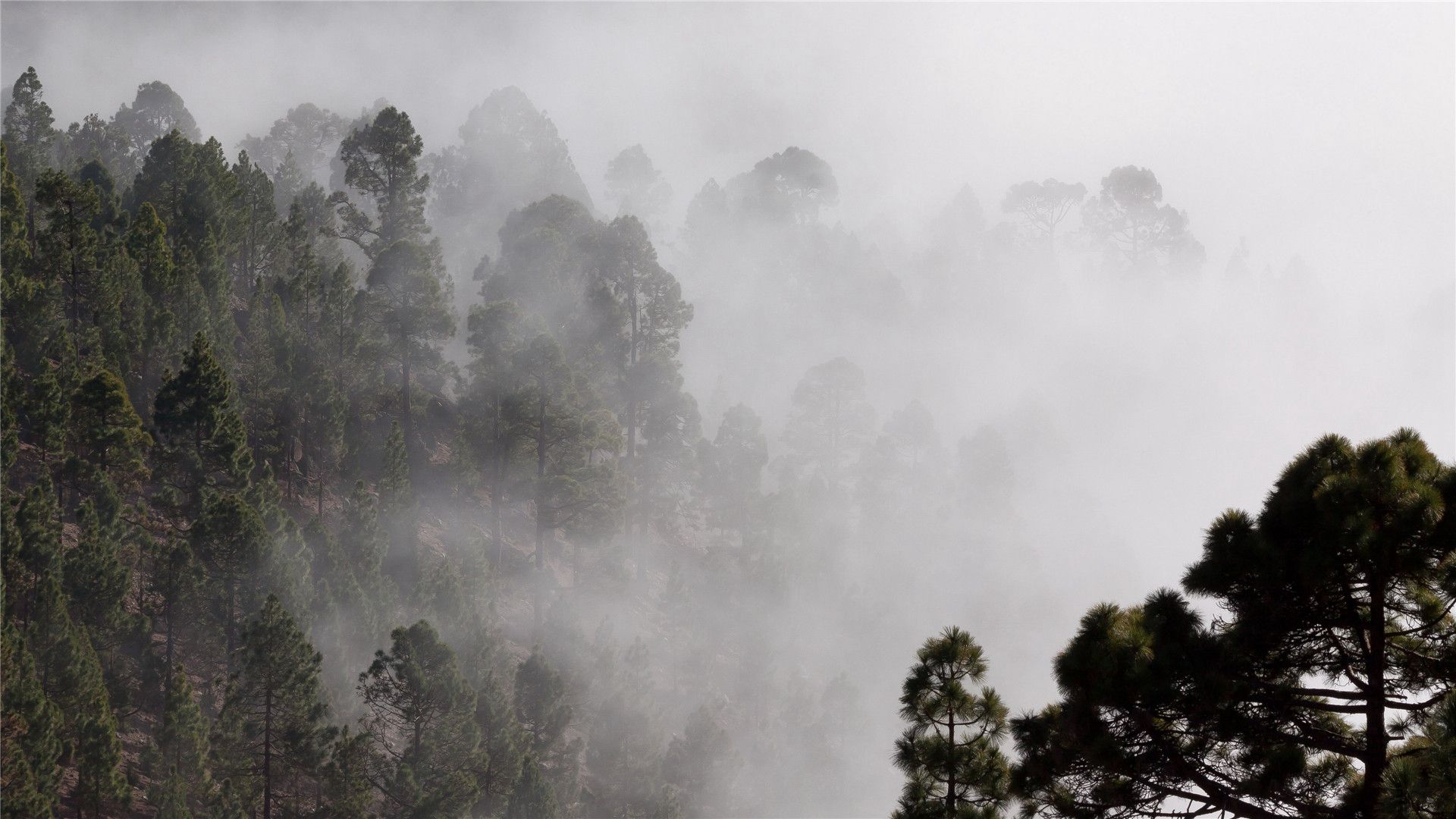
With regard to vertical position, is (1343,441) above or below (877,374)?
below

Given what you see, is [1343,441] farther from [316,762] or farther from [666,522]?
[666,522]

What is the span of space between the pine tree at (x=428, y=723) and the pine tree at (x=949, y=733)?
900 inches

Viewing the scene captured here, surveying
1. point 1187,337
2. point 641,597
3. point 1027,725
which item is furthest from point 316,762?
point 1187,337

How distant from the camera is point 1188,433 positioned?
96.6 meters

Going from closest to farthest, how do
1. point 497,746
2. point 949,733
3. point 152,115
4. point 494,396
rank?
point 949,733, point 497,746, point 494,396, point 152,115

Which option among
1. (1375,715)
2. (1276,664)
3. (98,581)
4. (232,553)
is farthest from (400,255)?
(1375,715)

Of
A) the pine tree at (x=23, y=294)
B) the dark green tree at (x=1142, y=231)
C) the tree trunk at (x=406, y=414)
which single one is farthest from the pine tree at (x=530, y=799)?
the dark green tree at (x=1142, y=231)

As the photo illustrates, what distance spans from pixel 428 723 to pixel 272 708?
544 cm

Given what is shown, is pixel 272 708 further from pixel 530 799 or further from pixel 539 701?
pixel 539 701

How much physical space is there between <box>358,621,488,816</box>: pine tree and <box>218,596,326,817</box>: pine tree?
2.36 meters

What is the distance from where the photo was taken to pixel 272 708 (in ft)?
98.6

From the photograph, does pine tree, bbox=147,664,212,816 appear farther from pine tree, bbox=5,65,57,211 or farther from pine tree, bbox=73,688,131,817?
pine tree, bbox=5,65,57,211

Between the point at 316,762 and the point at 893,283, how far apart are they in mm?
80564

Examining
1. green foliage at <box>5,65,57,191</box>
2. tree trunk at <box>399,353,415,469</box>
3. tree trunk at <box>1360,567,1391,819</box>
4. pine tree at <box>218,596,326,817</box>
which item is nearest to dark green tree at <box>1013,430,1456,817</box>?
Answer: tree trunk at <box>1360,567,1391,819</box>
